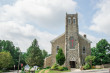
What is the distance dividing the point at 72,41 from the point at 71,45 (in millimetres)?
1452

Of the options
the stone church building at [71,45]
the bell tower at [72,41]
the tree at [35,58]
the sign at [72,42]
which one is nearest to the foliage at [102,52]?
the stone church building at [71,45]

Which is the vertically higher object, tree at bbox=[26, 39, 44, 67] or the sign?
the sign

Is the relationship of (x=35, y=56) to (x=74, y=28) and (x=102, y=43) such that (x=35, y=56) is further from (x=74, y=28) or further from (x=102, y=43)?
(x=102, y=43)

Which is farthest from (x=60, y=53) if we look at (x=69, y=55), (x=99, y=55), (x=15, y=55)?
(x=15, y=55)

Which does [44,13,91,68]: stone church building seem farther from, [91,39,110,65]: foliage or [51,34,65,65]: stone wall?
[91,39,110,65]: foliage

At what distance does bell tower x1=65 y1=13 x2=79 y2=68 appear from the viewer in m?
37.5

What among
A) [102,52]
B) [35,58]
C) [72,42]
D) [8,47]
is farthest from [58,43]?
Answer: [8,47]

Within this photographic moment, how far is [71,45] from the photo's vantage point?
38938 millimetres

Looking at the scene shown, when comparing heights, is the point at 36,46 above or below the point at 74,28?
below

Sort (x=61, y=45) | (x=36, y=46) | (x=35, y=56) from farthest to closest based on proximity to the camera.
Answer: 1. (x=36, y=46)
2. (x=35, y=56)
3. (x=61, y=45)

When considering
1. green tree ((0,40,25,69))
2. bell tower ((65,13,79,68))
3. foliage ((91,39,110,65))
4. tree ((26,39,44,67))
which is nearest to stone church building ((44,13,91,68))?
bell tower ((65,13,79,68))

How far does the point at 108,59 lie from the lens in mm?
40219

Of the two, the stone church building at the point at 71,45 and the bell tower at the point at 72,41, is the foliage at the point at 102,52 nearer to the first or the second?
the stone church building at the point at 71,45

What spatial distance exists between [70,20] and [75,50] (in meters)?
11.0
